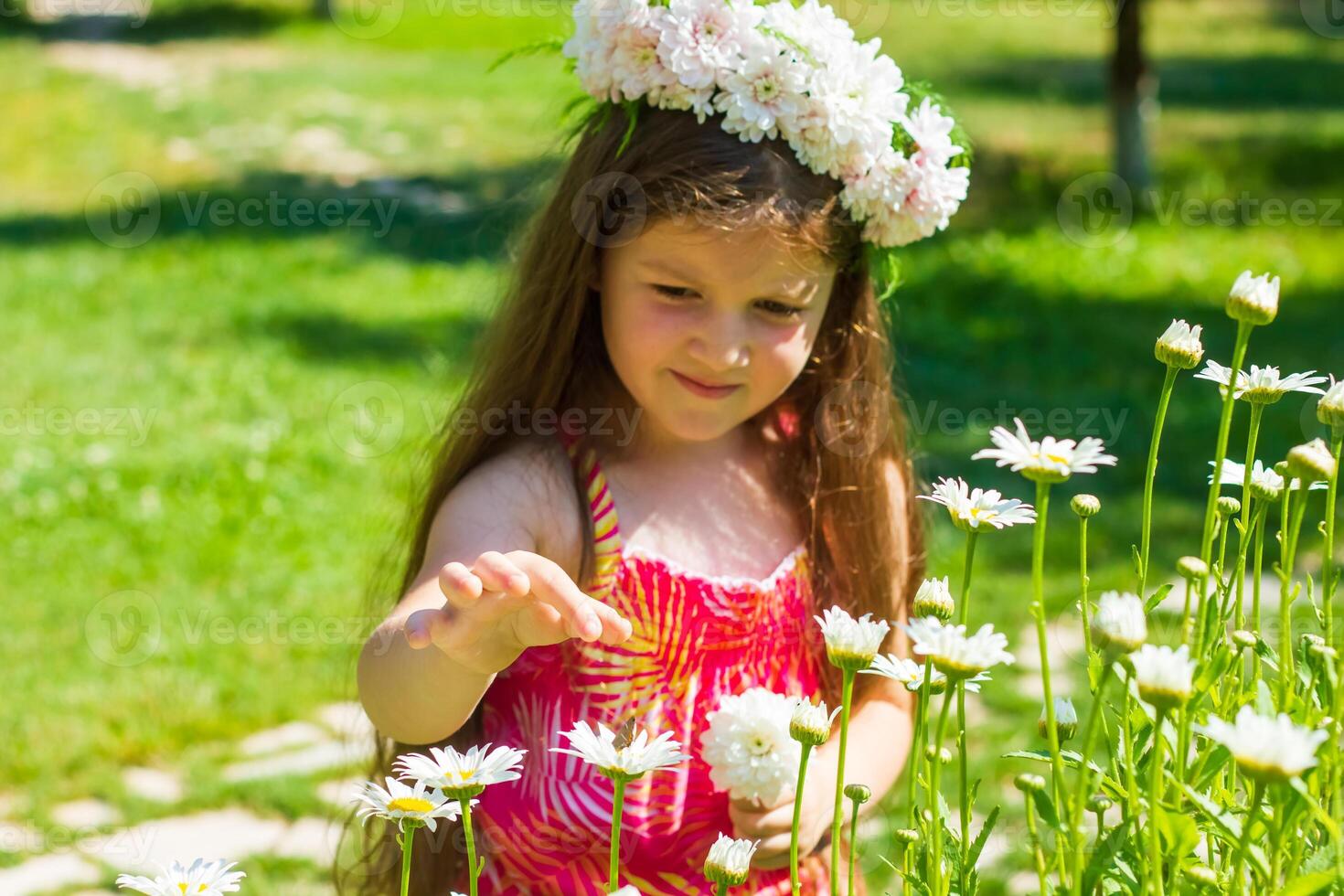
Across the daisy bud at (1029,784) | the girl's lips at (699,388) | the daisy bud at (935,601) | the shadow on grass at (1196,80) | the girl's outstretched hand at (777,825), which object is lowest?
the girl's outstretched hand at (777,825)

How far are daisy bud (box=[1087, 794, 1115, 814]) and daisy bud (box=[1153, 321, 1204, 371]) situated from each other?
29 centimetres

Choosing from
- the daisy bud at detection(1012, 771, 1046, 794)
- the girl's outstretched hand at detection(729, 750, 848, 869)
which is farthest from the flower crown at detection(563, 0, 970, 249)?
the daisy bud at detection(1012, 771, 1046, 794)

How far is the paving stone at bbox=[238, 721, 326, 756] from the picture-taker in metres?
3.35

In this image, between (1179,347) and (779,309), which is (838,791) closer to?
(1179,347)

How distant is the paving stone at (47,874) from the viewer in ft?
9.17

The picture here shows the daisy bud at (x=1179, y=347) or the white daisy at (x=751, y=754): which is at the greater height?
the daisy bud at (x=1179, y=347)

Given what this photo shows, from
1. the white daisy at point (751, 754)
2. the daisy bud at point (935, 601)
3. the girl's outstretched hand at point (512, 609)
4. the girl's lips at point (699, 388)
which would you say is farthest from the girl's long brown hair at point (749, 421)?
the daisy bud at point (935, 601)

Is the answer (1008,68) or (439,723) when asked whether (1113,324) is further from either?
(1008,68)

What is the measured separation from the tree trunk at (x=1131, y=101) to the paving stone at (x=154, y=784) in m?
6.39

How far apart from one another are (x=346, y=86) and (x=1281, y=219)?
717cm

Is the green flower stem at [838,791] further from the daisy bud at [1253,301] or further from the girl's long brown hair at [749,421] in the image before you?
the girl's long brown hair at [749,421]

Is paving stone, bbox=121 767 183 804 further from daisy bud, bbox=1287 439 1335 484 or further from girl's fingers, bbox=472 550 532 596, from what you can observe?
daisy bud, bbox=1287 439 1335 484

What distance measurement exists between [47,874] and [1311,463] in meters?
2.63

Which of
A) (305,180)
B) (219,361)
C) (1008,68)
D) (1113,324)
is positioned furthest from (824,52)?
(1008,68)
